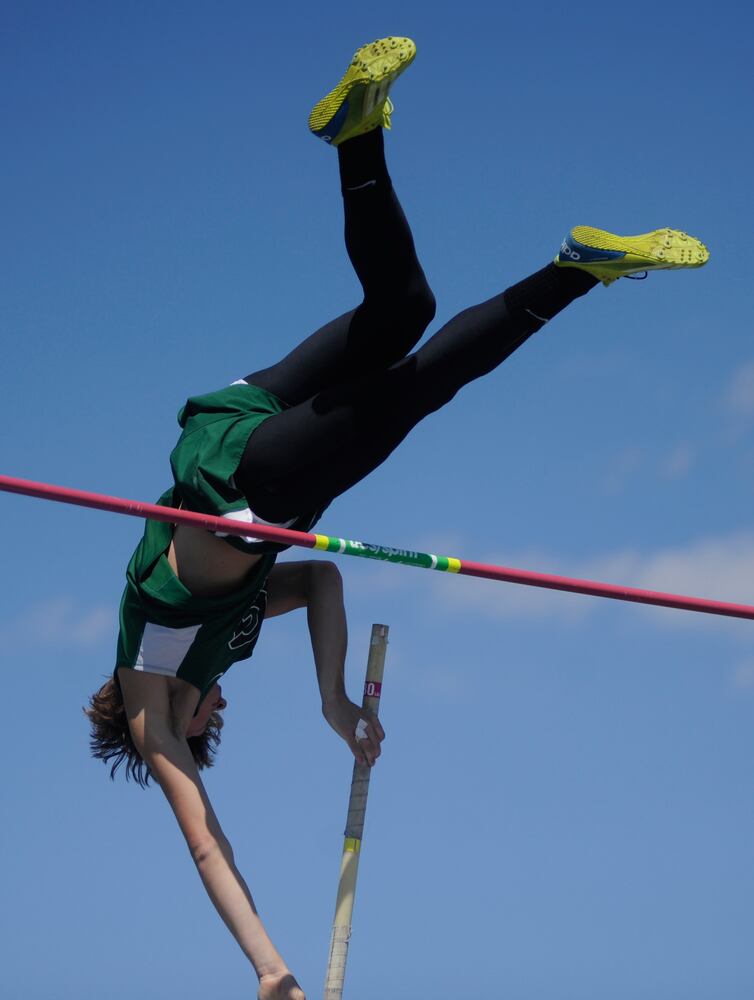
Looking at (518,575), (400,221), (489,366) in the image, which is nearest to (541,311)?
(489,366)

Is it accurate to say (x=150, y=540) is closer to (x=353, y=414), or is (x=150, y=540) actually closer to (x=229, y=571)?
(x=229, y=571)

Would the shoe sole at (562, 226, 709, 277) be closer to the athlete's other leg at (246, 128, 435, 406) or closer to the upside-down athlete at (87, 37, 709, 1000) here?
the upside-down athlete at (87, 37, 709, 1000)

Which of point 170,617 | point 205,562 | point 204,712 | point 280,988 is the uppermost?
point 205,562

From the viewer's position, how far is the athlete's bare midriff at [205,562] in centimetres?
409

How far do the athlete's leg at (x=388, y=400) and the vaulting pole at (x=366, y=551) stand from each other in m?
0.19

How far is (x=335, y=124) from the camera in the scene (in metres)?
3.60

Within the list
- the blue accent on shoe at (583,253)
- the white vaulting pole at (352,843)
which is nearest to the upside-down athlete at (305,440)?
the blue accent on shoe at (583,253)

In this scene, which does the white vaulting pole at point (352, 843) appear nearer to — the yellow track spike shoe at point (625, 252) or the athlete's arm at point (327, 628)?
the athlete's arm at point (327, 628)

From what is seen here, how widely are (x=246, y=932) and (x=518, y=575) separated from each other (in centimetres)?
129

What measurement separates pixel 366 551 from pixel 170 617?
0.65 metres

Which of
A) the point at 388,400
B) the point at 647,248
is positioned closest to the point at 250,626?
the point at 388,400

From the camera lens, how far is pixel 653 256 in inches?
153

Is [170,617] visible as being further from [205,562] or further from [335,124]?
[335,124]

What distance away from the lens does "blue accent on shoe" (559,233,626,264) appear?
3.76m
